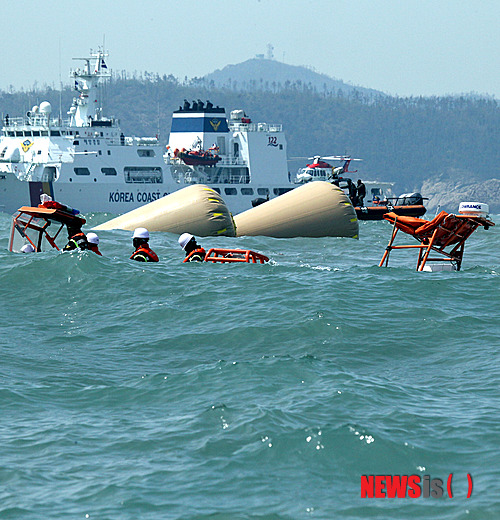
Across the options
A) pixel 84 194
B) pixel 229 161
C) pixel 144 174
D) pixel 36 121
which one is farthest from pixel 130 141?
pixel 229 161

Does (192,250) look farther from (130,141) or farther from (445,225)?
(130,141)

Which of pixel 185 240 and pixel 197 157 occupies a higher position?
pixel 197 157

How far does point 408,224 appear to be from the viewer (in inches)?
625

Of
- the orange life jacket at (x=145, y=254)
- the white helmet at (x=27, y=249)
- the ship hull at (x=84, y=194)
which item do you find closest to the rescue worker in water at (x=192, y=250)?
the orange life jacket at (x=145, y=254)

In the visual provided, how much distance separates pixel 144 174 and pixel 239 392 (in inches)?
1781

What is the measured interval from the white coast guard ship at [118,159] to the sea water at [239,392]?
3532 centimetres

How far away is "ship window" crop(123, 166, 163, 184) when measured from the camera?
2046 inches

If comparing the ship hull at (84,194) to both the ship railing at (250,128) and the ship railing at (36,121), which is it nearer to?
the ship railing at (36,121)

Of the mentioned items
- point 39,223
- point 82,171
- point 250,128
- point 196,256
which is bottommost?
point 196,256

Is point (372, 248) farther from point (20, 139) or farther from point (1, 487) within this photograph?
point (20, 139)

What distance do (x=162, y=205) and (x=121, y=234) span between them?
1.92m

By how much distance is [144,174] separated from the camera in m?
52.6

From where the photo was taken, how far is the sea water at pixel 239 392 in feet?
19.8

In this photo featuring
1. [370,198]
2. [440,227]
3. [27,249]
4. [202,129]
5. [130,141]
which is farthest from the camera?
[370,198]
